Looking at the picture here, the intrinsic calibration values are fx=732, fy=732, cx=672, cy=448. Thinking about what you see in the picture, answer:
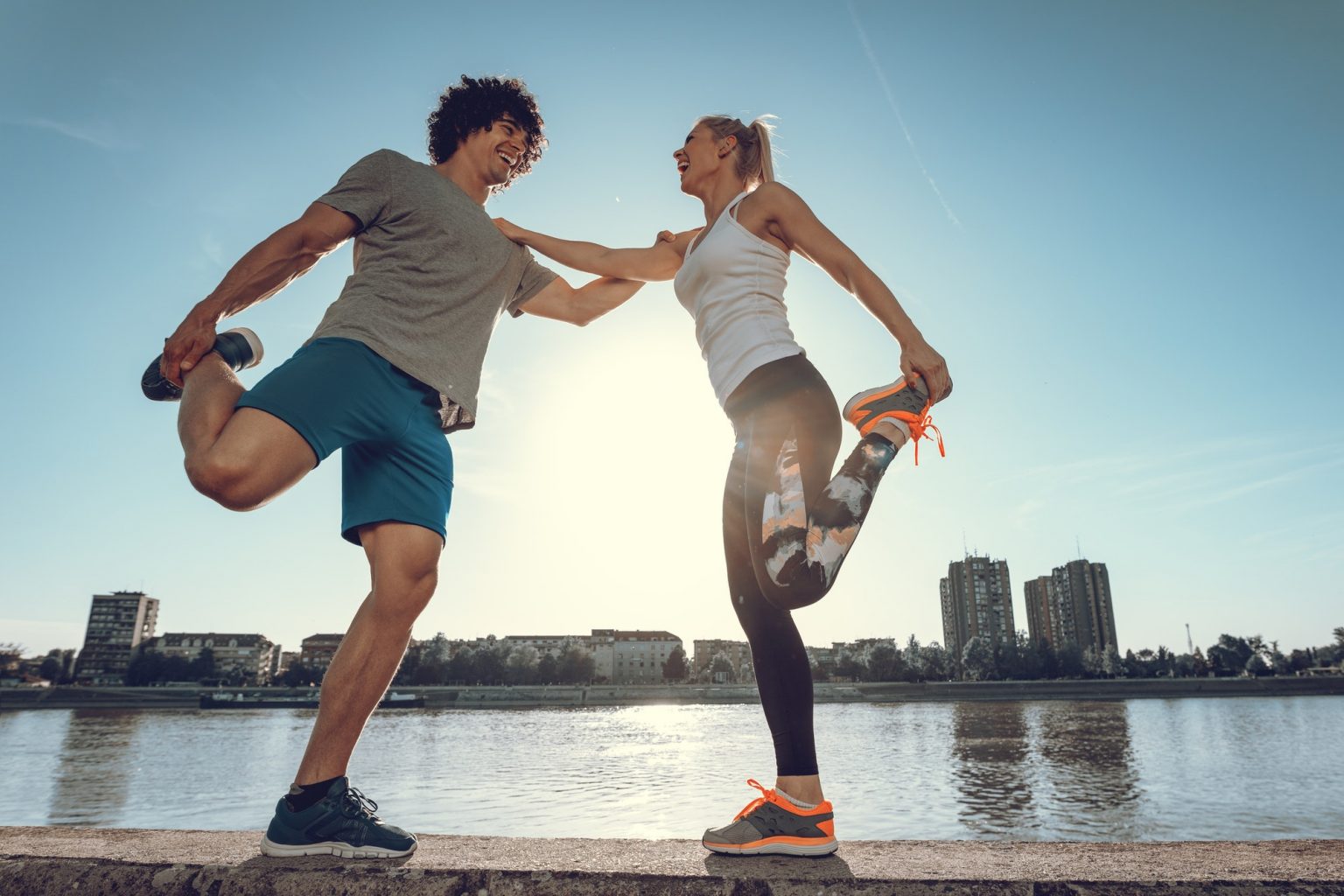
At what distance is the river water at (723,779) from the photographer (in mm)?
12477

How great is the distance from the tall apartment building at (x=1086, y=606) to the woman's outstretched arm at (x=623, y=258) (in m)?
129

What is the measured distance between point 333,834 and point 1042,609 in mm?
144685

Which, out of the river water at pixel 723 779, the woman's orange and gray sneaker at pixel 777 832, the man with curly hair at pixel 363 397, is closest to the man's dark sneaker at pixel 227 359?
the man with curly hair at pixel 363 397

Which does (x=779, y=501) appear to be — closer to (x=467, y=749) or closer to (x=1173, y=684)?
(x=467, y=749)

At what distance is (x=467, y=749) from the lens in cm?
2759

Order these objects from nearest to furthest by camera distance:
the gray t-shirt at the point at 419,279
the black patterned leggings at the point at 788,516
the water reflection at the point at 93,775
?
the black patterned leggings at the point at 788,516 → the gray t-shirt at the point at 419,279 → the water reflection at the point at 93,775

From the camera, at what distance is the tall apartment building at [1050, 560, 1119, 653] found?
373ft

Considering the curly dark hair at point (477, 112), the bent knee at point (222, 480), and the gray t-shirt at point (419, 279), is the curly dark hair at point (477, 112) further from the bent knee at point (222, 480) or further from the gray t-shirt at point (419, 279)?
the bent knee at point (222, 480)

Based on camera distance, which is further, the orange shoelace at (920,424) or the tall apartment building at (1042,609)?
the tall apartment building at (1042,609)

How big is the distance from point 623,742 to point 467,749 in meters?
7.54

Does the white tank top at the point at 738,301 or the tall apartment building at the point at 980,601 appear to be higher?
the tall apartment building at the point at 980,601

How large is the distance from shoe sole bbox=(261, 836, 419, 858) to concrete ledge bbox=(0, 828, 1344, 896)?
0.06 meters

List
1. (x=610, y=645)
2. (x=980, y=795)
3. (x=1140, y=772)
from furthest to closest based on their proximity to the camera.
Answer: (x=610, y=645)
(x=1140, y=772)
(x=980, y=795)

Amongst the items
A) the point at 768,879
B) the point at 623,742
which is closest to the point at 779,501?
the point at 768,879
